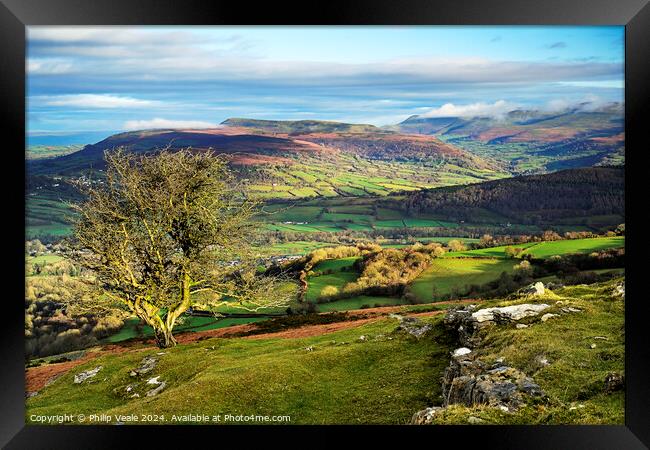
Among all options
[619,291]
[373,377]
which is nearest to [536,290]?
[619,291]

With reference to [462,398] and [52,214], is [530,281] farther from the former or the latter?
[52,214]

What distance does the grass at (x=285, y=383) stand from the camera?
26.6 feet

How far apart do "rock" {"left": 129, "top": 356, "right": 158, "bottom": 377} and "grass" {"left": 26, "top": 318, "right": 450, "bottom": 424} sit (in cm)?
13

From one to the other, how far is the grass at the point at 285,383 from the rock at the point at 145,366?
13 cm

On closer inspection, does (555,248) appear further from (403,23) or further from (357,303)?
(403,23)

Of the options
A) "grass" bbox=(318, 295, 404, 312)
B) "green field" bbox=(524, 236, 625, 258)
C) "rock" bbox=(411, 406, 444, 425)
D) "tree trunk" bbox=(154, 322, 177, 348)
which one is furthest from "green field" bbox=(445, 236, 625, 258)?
"tree trunk" bbox=(154, 322, 177, 348)

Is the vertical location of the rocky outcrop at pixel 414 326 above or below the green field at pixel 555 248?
below

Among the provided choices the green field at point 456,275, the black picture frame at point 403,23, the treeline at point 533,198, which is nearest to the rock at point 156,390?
the black picture frame at point 403,23

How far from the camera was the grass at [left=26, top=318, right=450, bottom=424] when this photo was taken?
26.6 ft

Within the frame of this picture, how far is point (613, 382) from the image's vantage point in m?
7.25

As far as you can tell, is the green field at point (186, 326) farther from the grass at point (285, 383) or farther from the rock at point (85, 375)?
the rock at point (85, 375)

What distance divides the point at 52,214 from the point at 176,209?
2939 millimetres

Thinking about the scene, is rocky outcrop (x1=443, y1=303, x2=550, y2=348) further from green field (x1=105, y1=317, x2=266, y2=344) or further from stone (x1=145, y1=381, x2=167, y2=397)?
stone (x1=145, y1=381, x2=167, y2=397)
